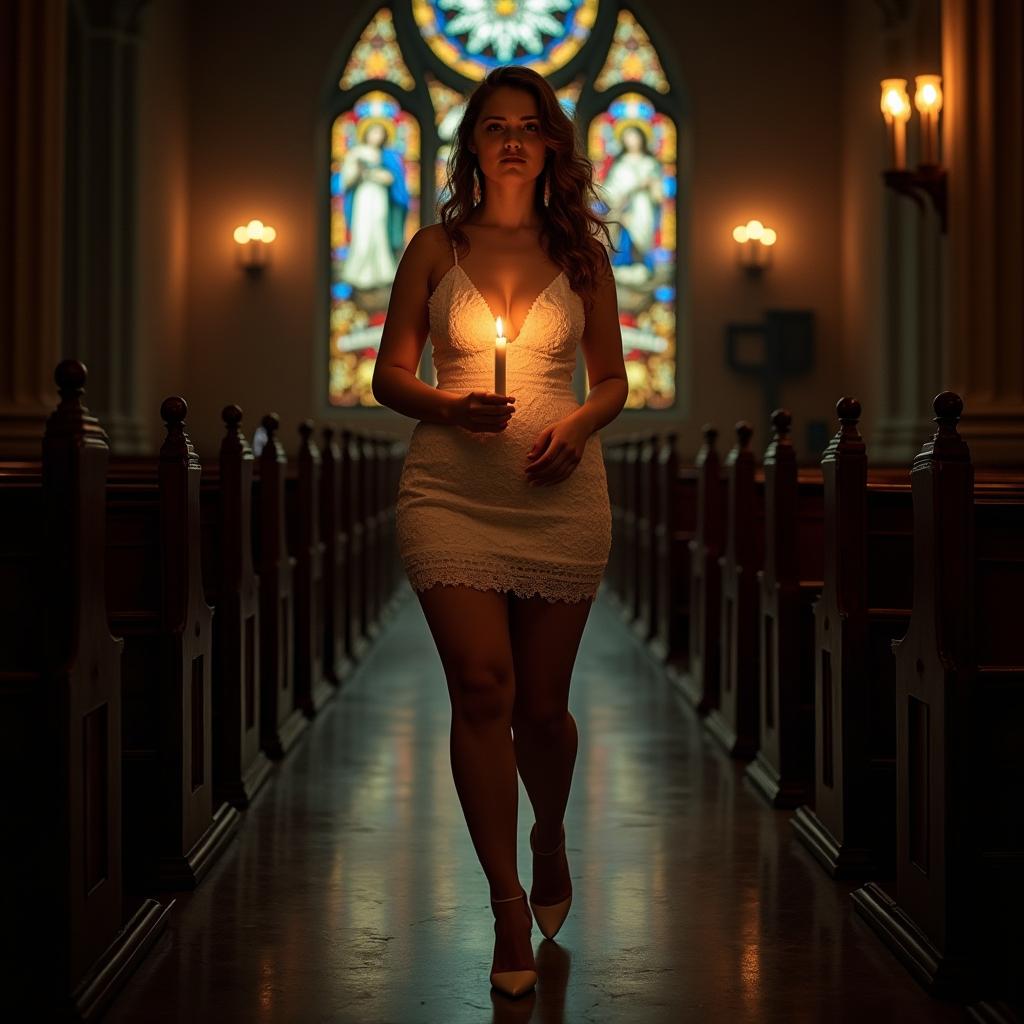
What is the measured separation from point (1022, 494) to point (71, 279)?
32.4ft

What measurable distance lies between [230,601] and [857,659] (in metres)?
1.70

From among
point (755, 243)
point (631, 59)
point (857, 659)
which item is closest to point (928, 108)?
point (857, 659)

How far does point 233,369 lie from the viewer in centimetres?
1338

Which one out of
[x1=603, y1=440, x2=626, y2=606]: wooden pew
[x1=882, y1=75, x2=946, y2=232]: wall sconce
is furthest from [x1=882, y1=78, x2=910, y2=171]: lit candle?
[x1=603, y1=440, x2=626, y2=606]: wooden pew

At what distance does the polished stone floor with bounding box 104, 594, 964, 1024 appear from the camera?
2562 millimetres

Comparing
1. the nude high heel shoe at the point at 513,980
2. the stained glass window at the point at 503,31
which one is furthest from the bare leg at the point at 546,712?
the stained glass window at the point at 503,31

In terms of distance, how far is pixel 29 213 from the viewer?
655cm

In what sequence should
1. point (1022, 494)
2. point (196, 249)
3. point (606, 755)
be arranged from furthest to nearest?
point (196, 249), point (606, 755), point (1022, 494)

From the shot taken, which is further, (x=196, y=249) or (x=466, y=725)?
(x=196, y=249)

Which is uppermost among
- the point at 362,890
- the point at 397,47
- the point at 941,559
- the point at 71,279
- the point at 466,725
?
the point at 397,47

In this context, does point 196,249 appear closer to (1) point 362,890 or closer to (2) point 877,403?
(2) point 877,403

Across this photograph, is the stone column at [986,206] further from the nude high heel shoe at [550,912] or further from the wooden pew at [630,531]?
the nude high heel shoe at [550,912]

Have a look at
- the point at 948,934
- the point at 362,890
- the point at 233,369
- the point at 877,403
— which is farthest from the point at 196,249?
the point at 948,934

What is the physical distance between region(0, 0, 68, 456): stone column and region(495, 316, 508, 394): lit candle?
4.16 meters
